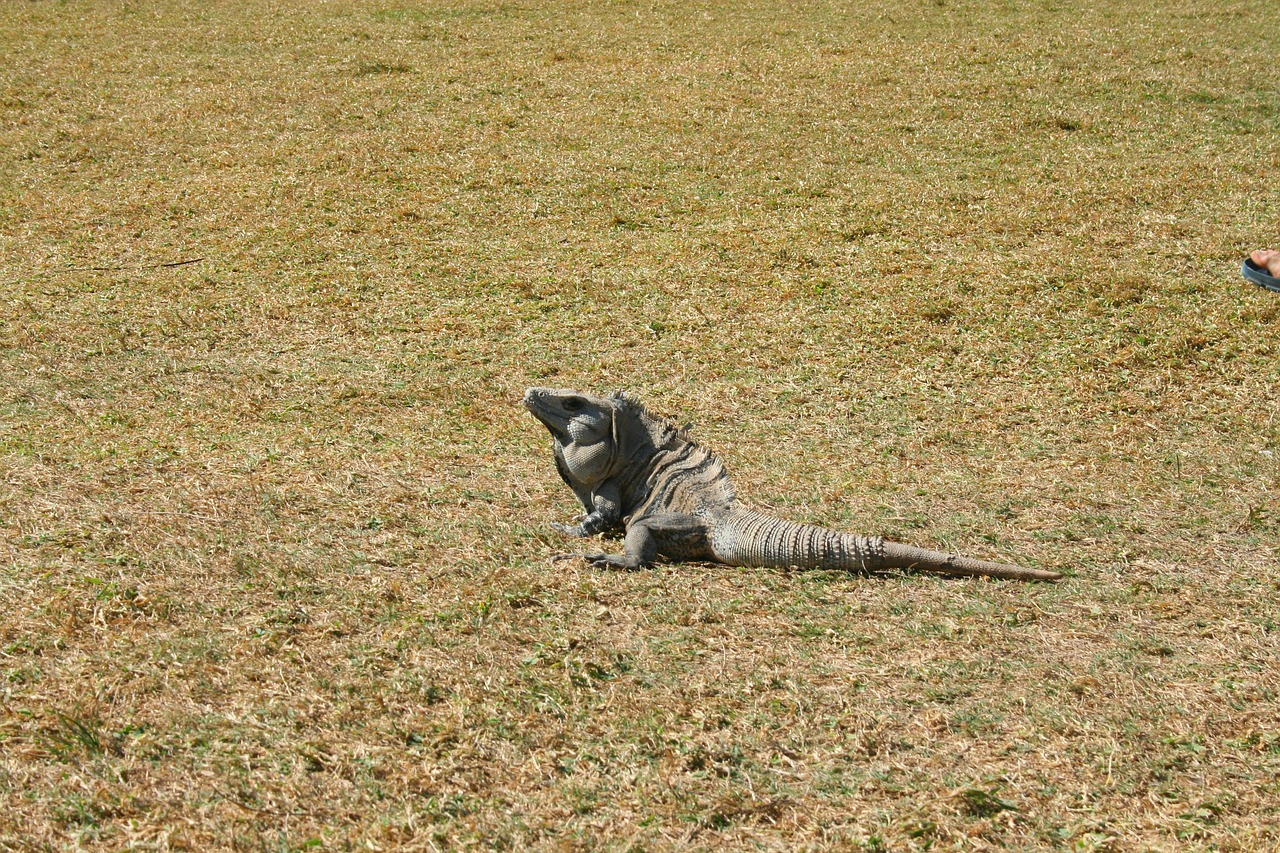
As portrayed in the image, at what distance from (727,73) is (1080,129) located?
160 inches

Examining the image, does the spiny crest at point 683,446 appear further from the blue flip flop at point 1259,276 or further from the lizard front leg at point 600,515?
the blue flip flop at point 1259,276

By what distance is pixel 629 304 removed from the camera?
8836 mm

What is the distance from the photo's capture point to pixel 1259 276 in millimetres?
8977

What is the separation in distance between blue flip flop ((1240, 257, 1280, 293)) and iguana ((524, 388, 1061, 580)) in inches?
199

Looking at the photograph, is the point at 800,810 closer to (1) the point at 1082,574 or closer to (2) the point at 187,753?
(2) the point at 187,753

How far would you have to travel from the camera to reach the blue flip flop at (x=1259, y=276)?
889cm

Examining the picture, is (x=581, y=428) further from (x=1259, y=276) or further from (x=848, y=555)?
(x=1259, y=276)

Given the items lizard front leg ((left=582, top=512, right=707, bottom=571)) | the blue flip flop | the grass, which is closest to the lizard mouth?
the grass

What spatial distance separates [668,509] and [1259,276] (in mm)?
5823

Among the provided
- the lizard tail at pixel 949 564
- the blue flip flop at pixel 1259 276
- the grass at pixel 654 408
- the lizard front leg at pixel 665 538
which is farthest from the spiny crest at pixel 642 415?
the blue flip flop at pixel 1259 276

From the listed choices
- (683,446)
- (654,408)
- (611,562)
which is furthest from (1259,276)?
(611,562)

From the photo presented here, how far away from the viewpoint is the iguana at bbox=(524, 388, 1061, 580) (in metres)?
5.02

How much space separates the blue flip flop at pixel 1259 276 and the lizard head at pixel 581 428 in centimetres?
581

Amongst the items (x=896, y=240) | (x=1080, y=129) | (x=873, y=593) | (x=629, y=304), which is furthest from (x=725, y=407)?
(x=1080, y=129)
